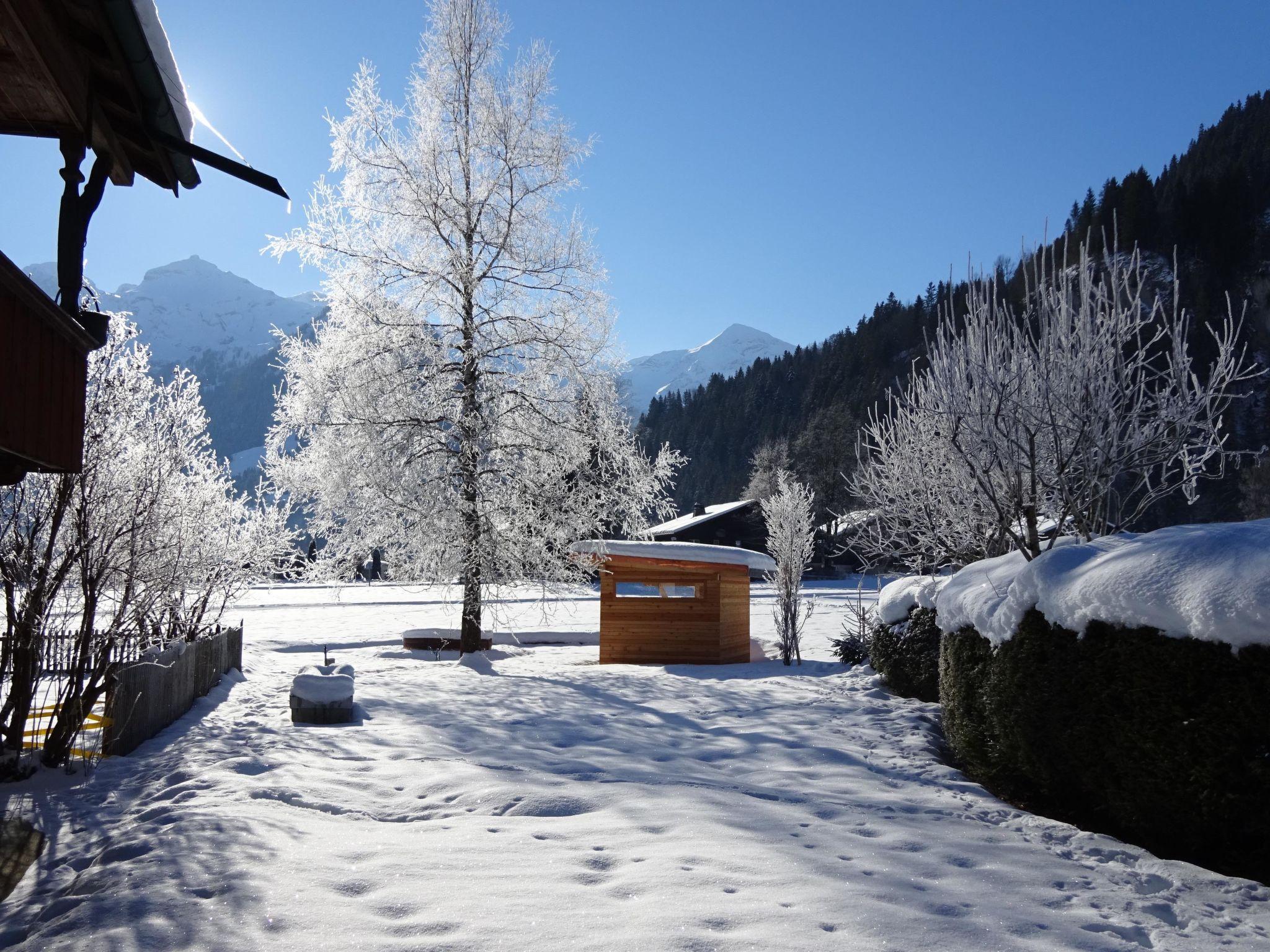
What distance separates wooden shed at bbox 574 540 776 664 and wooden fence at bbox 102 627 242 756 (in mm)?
6810

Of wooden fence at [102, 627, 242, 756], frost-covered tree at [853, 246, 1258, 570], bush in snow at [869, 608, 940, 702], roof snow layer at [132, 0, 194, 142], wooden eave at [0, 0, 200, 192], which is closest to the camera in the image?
wooden eave at [0, 0, 200, 192]

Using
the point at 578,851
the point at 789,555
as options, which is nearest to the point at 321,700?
the point at 578,851

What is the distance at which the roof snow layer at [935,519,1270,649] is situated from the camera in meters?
3.77

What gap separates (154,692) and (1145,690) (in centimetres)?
808

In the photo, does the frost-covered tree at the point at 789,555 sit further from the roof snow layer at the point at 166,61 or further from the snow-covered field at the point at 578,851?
the roof snow layer at the point at 166,61

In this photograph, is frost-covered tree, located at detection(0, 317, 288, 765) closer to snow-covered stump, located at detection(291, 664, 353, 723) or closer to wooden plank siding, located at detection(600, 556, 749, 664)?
snow-covered stump, located at detection(291, 664, 353, 723)

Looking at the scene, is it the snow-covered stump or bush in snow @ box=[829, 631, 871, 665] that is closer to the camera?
the snow-covered stump

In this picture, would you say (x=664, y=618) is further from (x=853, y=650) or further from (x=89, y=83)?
(x=89, y=83)

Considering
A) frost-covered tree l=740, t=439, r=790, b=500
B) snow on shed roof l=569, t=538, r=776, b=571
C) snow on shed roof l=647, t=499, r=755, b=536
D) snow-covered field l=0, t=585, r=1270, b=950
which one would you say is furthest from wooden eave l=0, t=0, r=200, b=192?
frost-covered tree l=740, t=439, r=790, b=500

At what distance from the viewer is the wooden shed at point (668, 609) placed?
48.3 ft

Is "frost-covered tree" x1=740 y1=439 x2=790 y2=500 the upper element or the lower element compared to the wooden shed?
upper

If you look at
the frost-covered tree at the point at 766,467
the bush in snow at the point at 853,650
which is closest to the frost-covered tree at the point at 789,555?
the bush in snow at the point at 853,650

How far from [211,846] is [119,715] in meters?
3.64

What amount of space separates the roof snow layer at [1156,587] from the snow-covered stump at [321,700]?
6.28 meters
